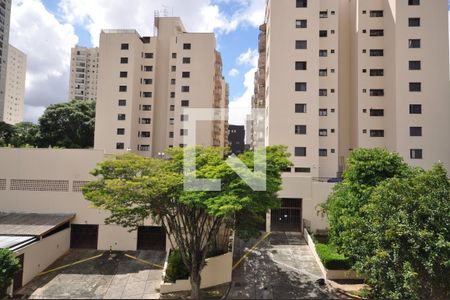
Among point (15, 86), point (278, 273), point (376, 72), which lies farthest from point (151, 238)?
point (15, 86)

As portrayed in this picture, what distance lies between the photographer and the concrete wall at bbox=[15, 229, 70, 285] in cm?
1579

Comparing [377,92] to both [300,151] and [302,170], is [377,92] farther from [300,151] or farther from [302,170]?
[302,170]

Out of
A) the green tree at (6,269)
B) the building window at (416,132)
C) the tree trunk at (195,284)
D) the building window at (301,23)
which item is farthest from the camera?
the building window at (301,23)

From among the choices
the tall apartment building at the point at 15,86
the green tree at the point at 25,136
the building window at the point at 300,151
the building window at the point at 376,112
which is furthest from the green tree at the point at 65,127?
the tall apartment building at the point at 15,86

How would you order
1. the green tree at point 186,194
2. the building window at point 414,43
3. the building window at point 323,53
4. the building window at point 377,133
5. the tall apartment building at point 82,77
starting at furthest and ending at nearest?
the tall apartment building at point 82,77 < the building window at point 323,53 < the building window at point 377,133 < the building window at point 414,43 < the green tree at point 186,194

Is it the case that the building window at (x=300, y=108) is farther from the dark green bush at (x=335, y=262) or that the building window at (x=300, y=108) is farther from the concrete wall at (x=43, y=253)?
the concrete wall at (x=43, y=253)

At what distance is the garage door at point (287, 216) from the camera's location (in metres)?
23.6

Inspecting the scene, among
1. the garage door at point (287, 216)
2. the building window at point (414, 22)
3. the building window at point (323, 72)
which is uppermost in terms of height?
the building window at point (414, 22)

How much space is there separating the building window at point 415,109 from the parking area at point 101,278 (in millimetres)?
23374

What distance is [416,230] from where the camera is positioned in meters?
10.4

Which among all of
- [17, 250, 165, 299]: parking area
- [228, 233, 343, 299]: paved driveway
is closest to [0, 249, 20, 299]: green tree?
[17, 250, 165, 299]: parking area

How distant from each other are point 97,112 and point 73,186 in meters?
19.3

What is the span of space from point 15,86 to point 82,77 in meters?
22.2

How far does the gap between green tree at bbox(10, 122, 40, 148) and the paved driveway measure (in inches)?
1267
